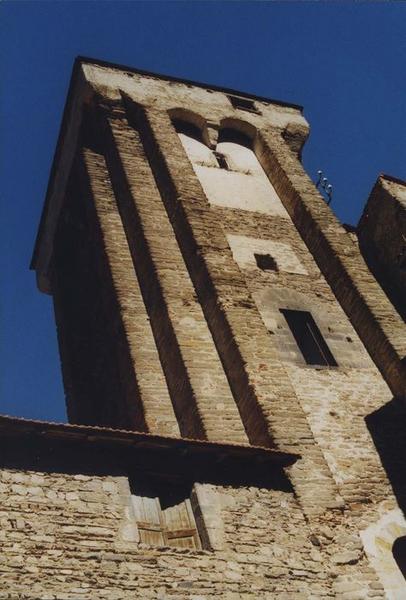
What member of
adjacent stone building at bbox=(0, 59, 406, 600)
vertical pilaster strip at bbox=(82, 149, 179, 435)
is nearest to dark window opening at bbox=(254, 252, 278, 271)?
adjacent stone building at bbox=(0, 59, 406, 600)

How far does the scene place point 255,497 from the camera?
23.6 ft

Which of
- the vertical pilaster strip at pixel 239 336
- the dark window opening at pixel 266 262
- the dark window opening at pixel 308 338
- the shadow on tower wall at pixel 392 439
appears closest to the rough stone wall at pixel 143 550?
the vertical pilaster strip at pixel 239 336

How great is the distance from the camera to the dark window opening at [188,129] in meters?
15.9

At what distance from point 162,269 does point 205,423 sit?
3.40 metres

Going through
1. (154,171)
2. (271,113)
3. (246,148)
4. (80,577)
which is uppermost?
(271,113)

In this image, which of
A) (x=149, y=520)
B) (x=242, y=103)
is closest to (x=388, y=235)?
(x=242, y=103)

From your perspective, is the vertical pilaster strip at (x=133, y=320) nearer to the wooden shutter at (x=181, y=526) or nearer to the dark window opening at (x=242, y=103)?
the wooden shutter at (x=181, y=526)

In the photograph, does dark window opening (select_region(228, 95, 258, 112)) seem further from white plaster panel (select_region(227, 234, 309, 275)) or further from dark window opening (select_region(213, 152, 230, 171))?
white plaster panel (select_region(227, 234, 309, 275))

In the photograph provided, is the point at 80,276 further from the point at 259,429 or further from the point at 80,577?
the point at 80,577

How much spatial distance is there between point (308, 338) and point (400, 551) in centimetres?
378

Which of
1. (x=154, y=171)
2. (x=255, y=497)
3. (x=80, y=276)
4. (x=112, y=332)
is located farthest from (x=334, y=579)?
(x=80, y=276)

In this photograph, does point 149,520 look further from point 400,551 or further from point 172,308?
point 172,308

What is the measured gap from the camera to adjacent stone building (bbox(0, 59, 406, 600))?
6211mm

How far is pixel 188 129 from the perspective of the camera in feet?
52.7
